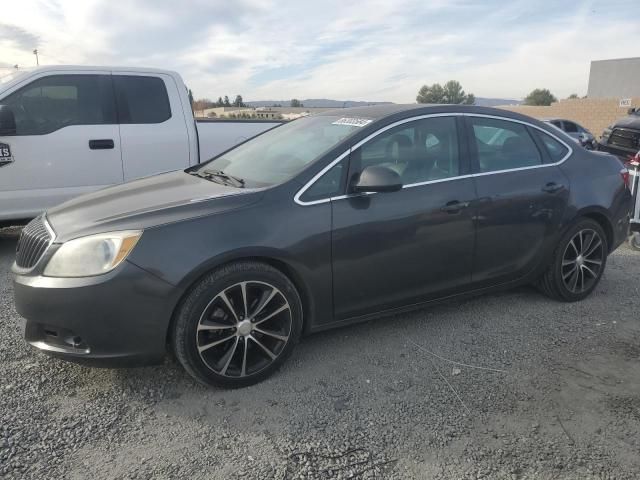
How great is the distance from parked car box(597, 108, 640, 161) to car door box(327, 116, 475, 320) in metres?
9.62

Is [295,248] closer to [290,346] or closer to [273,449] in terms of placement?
[290,346]

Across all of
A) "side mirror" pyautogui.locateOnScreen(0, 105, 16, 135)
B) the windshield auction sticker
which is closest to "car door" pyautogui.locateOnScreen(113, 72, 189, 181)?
"side mirror" pyautogui.locateOnScreen(0, 105, 16, 135)

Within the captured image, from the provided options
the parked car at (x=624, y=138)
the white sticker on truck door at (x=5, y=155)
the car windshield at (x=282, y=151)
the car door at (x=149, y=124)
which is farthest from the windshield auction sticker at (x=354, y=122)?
the parked car at (x=624, y=138)

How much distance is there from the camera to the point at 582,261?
14.2 ft

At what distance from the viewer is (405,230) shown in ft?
11.1

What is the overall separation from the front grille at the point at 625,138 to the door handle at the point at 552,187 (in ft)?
29.6

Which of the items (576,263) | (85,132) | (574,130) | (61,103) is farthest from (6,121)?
(574,130)

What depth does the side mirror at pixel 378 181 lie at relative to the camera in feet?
10.4

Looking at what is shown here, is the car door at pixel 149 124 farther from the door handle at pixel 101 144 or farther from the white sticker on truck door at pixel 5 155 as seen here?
the white sticker on truck door at pixel 5 155

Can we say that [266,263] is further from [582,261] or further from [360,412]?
[582,261]

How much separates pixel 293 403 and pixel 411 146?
186 cm

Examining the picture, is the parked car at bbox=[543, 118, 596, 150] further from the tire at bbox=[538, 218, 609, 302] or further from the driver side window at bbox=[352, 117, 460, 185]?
the driver side window at bbox=[352, 117, 460, 185]

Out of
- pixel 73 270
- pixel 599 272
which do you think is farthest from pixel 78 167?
pixel 599 272

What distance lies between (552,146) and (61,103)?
482cm
